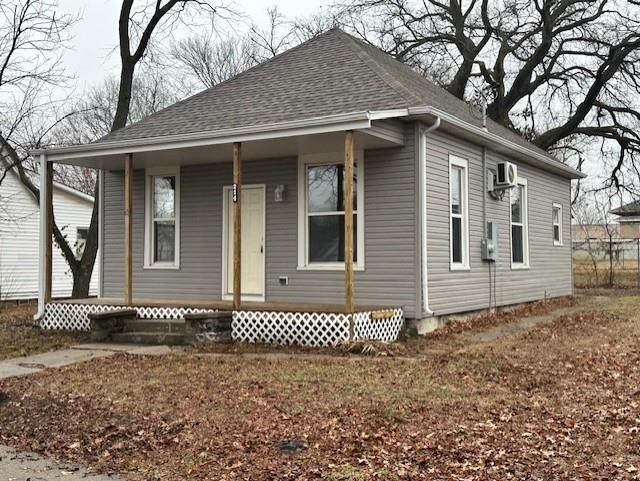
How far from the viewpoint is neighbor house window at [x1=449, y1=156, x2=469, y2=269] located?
11.6m

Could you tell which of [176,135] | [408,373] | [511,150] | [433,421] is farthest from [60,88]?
[433,421]

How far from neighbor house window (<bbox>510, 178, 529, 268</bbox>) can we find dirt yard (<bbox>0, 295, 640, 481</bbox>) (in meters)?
5.40

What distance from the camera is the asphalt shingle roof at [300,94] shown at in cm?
1038

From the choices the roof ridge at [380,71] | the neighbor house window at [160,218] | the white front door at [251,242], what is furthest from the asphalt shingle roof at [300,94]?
the white front door at [251,242]

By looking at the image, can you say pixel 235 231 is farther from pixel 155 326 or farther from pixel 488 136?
pixel 488 136

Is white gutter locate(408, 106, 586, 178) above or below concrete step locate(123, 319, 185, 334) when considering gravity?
above

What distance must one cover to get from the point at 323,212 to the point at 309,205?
29 cm

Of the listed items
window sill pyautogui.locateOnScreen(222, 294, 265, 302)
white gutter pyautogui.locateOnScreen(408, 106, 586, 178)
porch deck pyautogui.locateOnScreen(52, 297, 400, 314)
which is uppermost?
white gutter pyautogui.locateOnScreen(408, 106, 586, 178)

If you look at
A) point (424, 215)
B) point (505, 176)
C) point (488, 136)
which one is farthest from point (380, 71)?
point (505, 176)

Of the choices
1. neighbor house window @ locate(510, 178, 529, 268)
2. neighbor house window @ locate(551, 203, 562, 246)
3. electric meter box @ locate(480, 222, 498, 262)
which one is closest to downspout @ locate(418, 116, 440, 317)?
electric meter box @ locate(480, 222, 498, 262)

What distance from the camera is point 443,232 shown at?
11.1 meters

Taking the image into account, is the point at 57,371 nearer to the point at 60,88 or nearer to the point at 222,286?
the point at 222,286

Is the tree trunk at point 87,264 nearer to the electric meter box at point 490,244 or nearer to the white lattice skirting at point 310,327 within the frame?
the white lattice skirting at point 310,327

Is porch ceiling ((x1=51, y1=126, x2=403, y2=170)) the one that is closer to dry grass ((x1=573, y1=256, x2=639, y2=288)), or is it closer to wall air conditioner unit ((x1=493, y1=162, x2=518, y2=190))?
wall air conditioner unit ((x1=493, y1=162, x2=518, y2=190))
